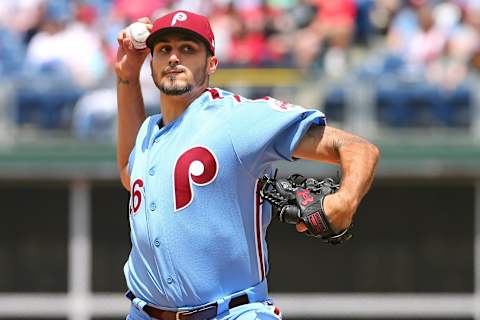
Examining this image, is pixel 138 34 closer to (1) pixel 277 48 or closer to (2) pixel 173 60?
(2) pixel 173 60

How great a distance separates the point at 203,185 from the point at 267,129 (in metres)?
0.33

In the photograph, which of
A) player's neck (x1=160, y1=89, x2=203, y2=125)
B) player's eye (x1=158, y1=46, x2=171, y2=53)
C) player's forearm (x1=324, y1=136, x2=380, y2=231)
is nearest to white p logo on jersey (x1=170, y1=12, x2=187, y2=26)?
player's eye (x1=158, y1=46, x2=171, y2=53)

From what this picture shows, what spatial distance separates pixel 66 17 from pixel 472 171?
435cm

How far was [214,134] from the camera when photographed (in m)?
4.29

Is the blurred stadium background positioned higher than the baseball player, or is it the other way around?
the blurred stadium background

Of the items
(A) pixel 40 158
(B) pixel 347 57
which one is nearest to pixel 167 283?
(A) pixel 40 158

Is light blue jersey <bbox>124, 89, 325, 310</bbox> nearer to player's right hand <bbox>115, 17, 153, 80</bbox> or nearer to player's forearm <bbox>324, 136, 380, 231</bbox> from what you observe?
player's forearm <bbox>324, 136, 380, 231</bbox>

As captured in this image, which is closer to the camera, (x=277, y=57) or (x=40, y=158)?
(x=40, y=158)

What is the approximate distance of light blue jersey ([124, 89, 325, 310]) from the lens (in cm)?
425

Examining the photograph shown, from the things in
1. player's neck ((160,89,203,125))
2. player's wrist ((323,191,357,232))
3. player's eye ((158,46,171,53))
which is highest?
player's eye ((158,46,171,53))

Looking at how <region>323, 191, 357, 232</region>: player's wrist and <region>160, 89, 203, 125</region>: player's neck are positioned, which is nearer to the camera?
<region>323, 191, 357, 232</region>: player's wrist

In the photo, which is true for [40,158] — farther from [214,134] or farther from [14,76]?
[214,134]

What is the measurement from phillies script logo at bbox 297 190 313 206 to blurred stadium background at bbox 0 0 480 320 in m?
5.84

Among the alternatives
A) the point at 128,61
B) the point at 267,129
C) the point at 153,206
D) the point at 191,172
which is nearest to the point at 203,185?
the point at 191,172
